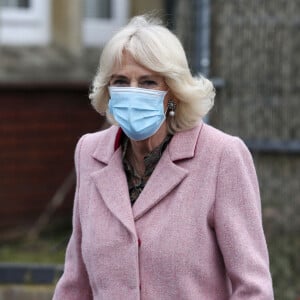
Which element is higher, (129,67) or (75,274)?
(129,67)

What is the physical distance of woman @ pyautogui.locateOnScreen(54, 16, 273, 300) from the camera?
3609mm

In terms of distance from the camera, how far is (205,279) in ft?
11.8

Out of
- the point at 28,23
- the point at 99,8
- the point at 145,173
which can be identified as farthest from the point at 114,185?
the point at 99,8

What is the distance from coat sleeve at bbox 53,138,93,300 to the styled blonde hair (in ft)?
1.44

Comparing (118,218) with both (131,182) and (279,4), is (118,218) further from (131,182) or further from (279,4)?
(279,4)

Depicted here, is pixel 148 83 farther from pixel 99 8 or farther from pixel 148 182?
pixel 99 8

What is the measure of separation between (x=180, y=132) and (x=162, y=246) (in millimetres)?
425

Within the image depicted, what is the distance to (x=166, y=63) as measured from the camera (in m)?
3.70

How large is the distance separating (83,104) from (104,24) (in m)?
1.47

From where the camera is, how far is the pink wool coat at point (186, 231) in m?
3.60

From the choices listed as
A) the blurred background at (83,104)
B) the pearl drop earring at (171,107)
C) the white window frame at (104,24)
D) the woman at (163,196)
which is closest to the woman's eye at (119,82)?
A: the woman at (163,196)

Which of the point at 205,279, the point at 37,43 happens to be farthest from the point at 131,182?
the point at 37,43

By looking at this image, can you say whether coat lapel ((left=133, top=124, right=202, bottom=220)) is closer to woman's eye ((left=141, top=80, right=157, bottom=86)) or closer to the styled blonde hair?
A: the styled blonde hair

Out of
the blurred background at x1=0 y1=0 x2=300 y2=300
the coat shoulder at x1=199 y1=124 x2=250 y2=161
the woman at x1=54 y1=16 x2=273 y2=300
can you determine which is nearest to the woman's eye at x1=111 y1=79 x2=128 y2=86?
the woman at x1=54 y1=16 x2=273 y2=300
